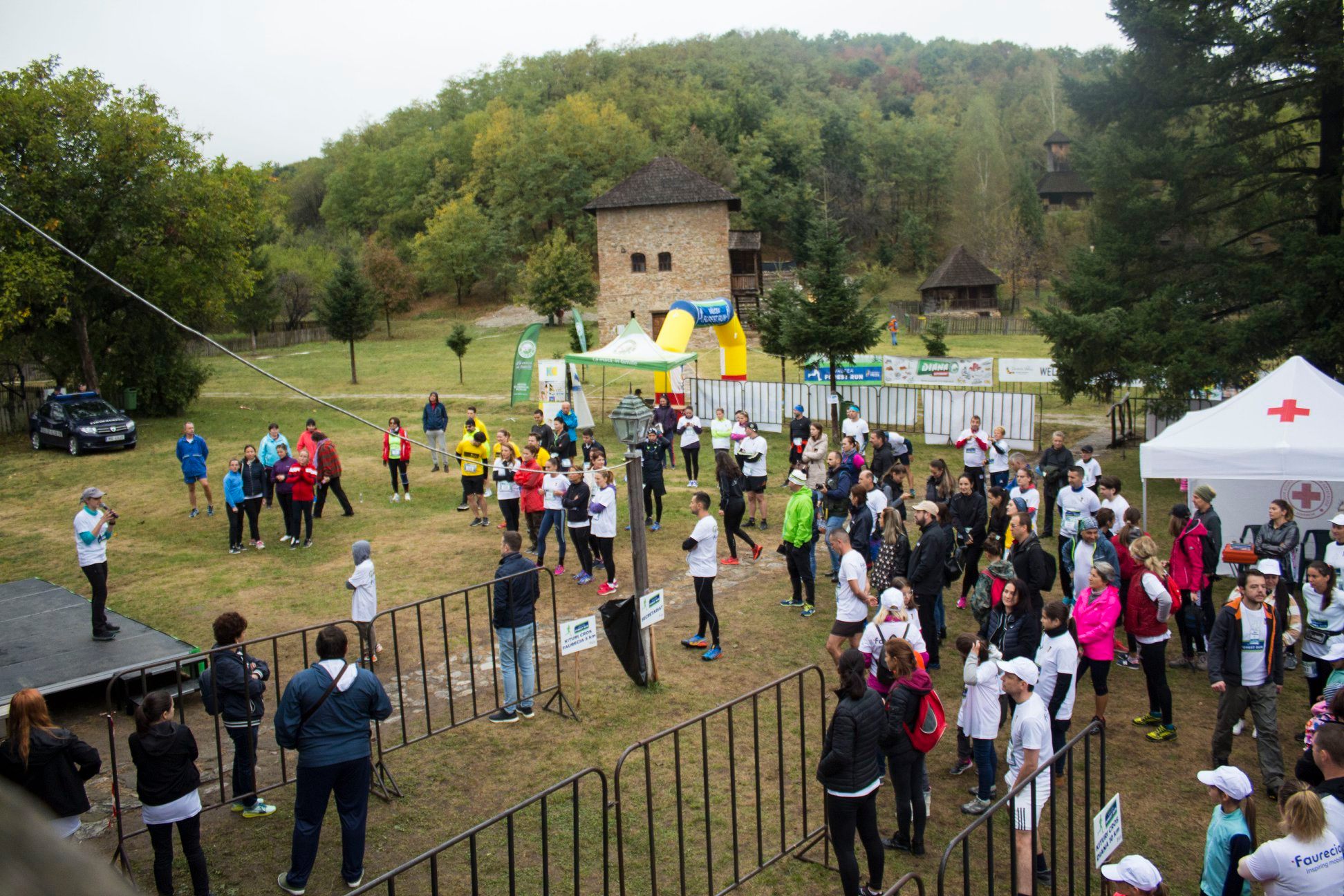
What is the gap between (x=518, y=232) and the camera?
66.4 meters

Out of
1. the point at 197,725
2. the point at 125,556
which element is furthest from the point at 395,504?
the point at 197,725

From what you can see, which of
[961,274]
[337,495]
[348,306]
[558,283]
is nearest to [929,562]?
[337,495]

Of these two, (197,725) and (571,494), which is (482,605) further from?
(197,725)

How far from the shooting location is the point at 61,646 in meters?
10.2

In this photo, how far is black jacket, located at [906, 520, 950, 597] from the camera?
30.8 feet

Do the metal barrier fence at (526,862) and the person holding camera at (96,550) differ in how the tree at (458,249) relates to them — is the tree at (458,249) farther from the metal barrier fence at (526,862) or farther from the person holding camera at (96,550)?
the metal barrier fence at (526,862)

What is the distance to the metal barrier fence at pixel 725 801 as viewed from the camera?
634 centimetres

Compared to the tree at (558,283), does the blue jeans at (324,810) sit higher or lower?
lower

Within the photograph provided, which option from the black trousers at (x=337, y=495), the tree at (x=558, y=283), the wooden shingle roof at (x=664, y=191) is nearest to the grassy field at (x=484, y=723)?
the black trousers at (x=337, y=495)

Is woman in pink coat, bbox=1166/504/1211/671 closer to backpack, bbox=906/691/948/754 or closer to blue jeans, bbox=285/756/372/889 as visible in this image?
backpack, bbox=906/691/948/754

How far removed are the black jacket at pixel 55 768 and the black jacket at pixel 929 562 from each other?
6.89 m

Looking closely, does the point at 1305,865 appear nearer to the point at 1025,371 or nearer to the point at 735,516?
the point at 735,516

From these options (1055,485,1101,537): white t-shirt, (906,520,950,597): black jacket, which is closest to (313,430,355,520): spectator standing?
(906,520,950,597): black jacket

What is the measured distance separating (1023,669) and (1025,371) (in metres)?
17.9
